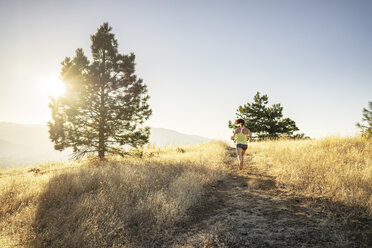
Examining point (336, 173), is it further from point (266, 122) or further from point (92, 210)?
point (266, 122)

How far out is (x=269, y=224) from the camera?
12.3 feet

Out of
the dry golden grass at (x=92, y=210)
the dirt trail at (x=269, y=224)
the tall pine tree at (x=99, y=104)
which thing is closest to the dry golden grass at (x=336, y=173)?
the dirt trail at (x=269, y=224)

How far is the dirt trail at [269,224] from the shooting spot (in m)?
3.14

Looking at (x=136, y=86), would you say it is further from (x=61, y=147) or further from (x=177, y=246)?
(x=177, y=246)

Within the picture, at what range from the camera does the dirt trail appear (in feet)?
10.3

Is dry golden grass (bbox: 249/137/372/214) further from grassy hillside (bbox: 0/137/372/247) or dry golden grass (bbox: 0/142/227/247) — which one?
dry golden grass (bbox: 0/142/227/247)

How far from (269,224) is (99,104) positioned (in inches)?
404

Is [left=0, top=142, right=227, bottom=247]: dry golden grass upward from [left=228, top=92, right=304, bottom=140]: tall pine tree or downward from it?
downward

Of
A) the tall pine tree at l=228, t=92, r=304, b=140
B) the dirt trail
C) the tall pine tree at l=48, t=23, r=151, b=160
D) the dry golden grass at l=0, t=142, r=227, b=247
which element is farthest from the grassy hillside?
the tall pine tree at l=228, t=92, r=304, b=140

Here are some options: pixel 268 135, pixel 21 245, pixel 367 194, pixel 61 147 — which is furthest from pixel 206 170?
pixel 268 135

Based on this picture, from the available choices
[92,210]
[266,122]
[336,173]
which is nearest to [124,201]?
[92,210]

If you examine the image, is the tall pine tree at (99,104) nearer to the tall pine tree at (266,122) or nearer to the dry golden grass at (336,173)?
the dry golden grass at (336,173)

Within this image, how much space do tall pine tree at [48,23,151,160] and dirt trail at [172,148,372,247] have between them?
7.20 m

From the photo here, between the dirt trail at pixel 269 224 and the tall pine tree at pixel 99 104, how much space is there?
7.20 meters
